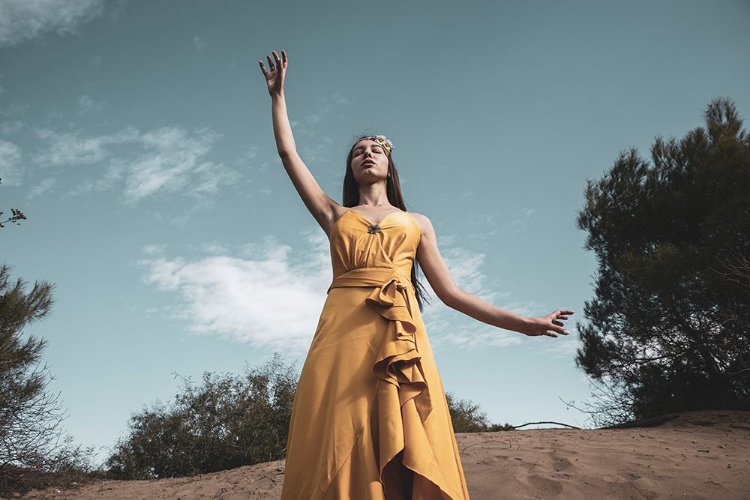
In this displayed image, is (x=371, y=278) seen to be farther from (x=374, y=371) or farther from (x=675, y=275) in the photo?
(x=675, y=275)

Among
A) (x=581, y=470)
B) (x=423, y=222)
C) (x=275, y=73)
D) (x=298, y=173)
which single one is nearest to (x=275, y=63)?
(x=275, y=73)

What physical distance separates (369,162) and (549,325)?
101cm

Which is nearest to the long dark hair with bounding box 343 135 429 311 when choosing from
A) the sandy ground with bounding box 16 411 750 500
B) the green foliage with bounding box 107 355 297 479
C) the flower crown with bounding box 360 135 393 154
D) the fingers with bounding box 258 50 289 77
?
the flower crown with bounding box 360 135 393 154

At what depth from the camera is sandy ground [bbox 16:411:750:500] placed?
12.7 feet

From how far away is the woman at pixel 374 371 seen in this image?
1523 mm

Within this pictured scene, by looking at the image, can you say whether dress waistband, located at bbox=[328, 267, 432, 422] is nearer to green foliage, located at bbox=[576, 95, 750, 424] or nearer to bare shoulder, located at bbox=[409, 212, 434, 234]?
bare shoulder, located at bbox=[409, 212, 434, 234]

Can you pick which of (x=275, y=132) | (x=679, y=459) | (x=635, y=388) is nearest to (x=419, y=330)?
(x=275, y=132)

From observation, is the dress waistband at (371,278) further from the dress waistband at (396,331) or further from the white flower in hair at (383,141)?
the white flower in hair at (383,141)

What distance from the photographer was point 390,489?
1.56 metres

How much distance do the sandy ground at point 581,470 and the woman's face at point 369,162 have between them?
262cm

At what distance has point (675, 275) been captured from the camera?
352 inches

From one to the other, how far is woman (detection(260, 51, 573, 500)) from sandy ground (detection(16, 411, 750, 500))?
243 cm

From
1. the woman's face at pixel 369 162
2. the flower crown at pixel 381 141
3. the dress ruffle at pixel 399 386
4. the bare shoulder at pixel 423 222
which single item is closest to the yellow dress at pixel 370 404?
the dress ruffle at pixel 399 386

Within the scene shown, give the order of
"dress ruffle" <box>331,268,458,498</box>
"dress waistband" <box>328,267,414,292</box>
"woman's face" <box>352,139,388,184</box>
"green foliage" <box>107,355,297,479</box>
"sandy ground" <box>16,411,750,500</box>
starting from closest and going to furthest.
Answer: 1. "dress ruffle" <box>331,268,458,498</box>
2. "dress waistband" <box>328,267,414,292</box>
3. "woman's face" <box>352,139,388,184</box>
4. "sandy ground" <box>16,411,750,500</box>
5. "green foliage" <box>107,355,297,479</box>
